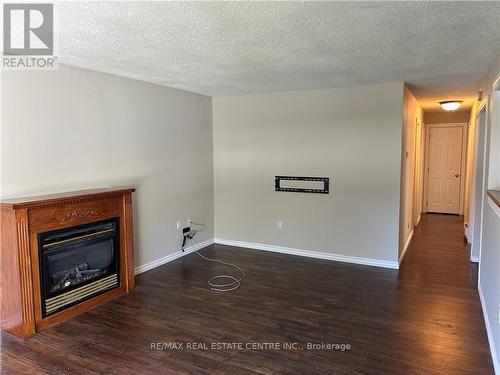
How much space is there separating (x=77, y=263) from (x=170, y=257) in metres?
1.57

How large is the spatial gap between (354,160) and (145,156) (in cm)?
257

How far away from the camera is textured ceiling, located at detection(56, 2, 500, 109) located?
201cm

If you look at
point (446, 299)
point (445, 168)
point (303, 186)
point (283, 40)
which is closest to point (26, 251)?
point (283, 40)

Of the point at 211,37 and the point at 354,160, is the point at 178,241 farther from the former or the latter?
the point at 211,37

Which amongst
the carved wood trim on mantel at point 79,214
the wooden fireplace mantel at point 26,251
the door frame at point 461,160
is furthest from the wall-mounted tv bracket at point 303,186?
the door frame at point 461,160

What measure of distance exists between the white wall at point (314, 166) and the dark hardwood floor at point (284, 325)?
552mm

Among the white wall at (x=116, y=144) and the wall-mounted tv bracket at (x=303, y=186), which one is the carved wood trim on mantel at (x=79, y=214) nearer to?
the white wall at (x=116, y=144)

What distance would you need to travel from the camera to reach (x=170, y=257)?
4590 mm

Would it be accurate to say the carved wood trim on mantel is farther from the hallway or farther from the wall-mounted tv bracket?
the hallway

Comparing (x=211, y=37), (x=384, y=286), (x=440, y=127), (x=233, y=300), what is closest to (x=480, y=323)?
(x=384, y=286)

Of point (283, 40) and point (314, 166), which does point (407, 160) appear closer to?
point (314, 166)

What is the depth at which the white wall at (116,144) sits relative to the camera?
2.89m

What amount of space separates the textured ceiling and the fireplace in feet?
4.98

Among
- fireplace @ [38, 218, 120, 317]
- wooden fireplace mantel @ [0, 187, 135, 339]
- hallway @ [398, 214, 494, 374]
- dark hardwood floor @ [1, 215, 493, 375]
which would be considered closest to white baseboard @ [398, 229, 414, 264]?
hallway @ [398, 214, 494, 374]
